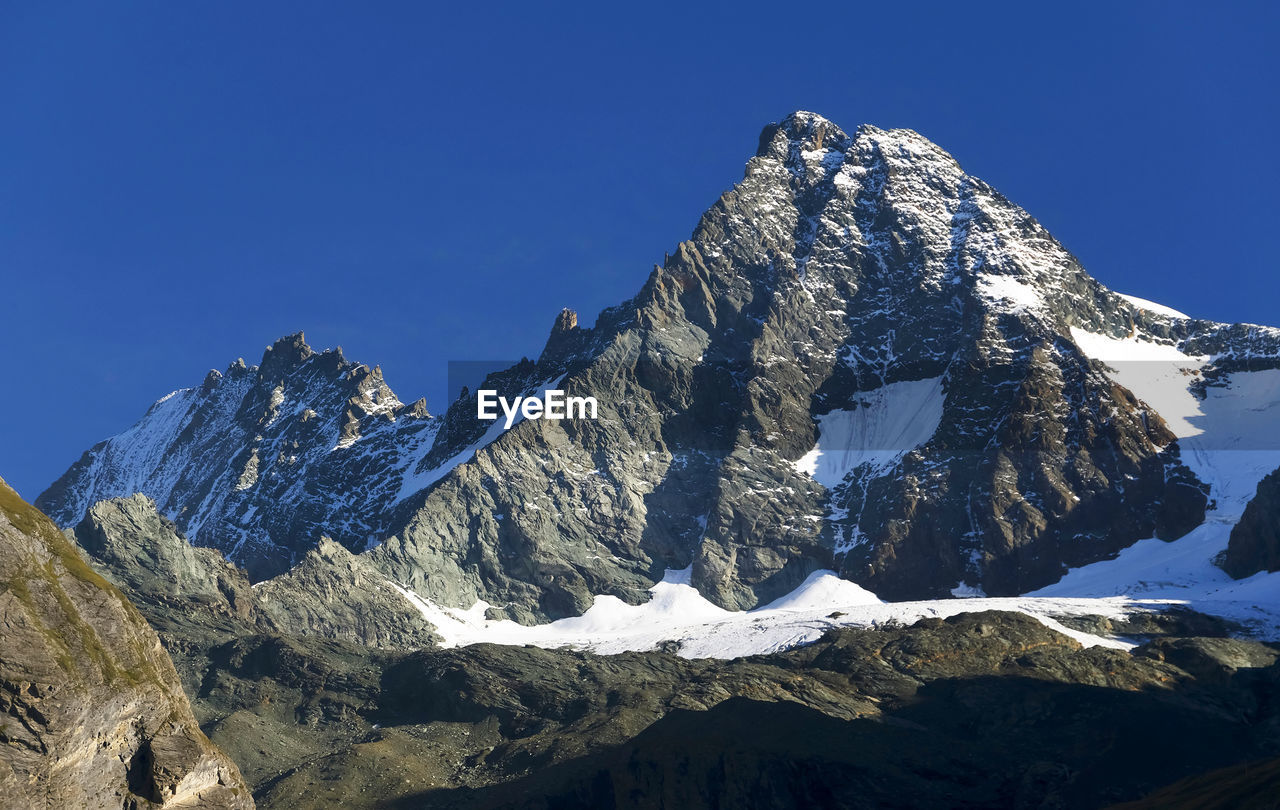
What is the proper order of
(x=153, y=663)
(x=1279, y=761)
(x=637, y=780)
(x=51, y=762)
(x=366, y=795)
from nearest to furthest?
(x=51, y=762) → (x=153, y=663) → (x=1279, y=761) → (x=637, y=780) → (x=366, y=795)

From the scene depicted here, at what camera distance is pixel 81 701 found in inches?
4018

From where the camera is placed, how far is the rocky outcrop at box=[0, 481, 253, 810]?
99.1m

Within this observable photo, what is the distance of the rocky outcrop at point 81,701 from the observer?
99125 mm

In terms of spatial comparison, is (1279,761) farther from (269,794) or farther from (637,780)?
A: (269,794)

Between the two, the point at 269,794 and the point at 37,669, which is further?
the point at 269,794

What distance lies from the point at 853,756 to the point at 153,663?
101 meters

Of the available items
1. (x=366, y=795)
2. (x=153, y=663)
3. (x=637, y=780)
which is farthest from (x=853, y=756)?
(x=153, y=663)

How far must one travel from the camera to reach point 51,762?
326ft

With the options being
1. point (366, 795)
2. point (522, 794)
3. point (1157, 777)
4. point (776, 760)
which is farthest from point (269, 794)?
point (1157, 777)

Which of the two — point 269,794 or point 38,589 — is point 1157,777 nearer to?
point 269,794

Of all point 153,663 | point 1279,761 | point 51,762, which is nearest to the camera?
point 51,762

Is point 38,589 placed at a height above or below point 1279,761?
above

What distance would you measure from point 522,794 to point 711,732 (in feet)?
81.1

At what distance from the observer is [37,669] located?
100 metres
